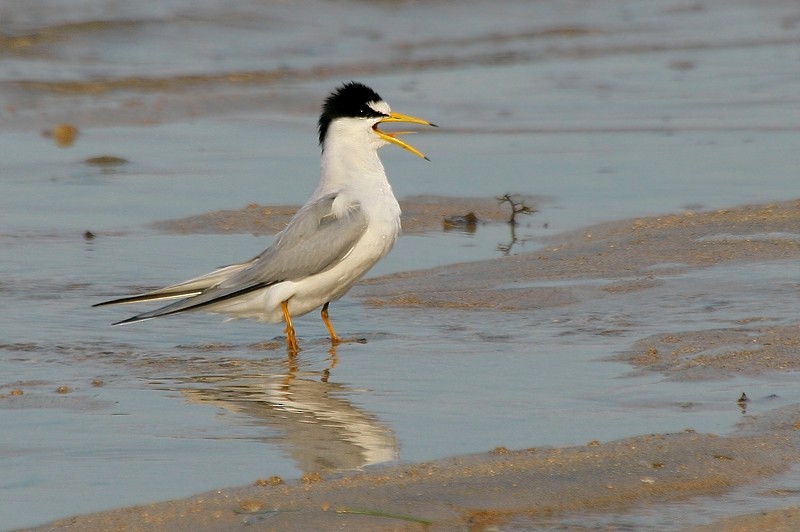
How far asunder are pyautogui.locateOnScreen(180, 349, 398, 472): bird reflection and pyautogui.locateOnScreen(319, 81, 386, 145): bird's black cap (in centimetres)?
134

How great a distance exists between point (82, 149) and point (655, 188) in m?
4.14

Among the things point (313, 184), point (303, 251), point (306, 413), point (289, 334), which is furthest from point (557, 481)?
point (313, 184)

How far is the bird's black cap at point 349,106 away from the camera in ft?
22.3

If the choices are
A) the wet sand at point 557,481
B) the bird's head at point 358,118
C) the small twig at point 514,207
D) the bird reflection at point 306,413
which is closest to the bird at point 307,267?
the bird's head at point 358,118

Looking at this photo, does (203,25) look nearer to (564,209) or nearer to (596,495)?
(564,209)

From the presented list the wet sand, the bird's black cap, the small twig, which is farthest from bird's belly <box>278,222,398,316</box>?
the small twig

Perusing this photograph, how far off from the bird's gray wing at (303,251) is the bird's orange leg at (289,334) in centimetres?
12

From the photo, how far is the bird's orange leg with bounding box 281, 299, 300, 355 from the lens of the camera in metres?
6.20

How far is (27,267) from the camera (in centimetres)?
738

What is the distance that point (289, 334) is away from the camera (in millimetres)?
6270

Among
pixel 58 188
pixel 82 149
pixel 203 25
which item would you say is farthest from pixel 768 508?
pixel 203 25

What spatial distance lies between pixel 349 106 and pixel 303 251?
0.84 m

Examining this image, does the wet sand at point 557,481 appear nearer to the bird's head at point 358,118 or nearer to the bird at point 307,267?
the bird at point 307,267

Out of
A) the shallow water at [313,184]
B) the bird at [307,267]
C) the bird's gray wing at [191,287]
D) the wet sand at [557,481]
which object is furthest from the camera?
the bird at [307,267]
